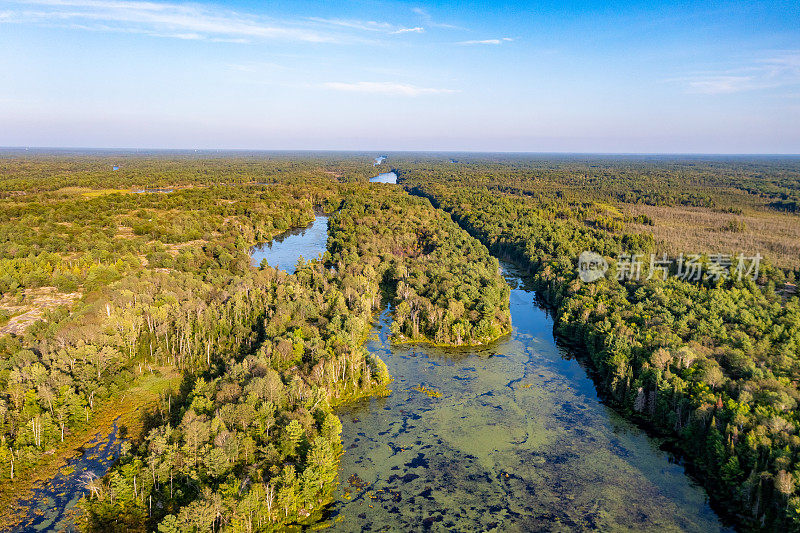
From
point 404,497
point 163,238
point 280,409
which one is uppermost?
point 163,238

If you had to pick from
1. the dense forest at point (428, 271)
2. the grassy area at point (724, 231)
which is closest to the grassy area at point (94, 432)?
the dense forest at point (428, 271)

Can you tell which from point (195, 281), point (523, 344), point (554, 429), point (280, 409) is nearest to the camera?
point (280, 409)

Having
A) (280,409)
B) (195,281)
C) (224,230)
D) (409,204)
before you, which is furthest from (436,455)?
(409,204)

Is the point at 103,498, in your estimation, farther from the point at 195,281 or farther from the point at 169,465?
the point at 195,281

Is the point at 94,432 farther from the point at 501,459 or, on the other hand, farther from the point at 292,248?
the point at 292,248

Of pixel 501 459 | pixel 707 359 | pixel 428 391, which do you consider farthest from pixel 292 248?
pixel 707 359

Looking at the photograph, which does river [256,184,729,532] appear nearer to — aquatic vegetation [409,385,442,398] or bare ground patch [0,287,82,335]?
aquatic vegetation [409,385,442,398]
